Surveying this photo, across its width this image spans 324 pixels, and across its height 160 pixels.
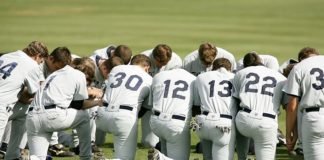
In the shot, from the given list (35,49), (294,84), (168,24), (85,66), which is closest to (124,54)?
(85,66)

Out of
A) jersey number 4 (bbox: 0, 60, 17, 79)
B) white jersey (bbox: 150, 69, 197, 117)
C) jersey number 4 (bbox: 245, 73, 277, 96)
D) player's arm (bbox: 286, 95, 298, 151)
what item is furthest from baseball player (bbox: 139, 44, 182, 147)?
player's arm (bbox: 286, 95, 298, 151)

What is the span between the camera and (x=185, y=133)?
1138 centimetres

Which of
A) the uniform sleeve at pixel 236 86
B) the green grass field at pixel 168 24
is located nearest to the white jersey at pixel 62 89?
the uniform sleeve at pixel 236 86

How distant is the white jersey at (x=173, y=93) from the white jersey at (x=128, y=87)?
0.22 meters

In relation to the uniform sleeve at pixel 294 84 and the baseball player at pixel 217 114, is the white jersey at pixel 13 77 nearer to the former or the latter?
the baseball player at pixel 217 114

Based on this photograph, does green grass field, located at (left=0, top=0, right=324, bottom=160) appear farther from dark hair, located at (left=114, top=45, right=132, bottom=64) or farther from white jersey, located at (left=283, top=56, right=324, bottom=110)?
white jersey, located at (left=283, top=56, right=324, bottom=110)

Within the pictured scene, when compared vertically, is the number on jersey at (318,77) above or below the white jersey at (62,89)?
above

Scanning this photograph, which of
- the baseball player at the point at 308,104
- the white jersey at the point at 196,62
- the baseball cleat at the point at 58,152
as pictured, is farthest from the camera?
the white jersey at the point at 196,62

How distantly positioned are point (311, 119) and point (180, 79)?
1981 millimetres

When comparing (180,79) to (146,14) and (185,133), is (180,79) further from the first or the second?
(146,14)

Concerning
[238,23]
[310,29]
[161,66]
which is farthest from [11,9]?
[161,66]

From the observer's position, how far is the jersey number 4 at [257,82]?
11.0 metres

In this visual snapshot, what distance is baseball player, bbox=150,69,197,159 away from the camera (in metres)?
11.3

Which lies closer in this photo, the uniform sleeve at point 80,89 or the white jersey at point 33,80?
the uniform sleeve at point 80,89
